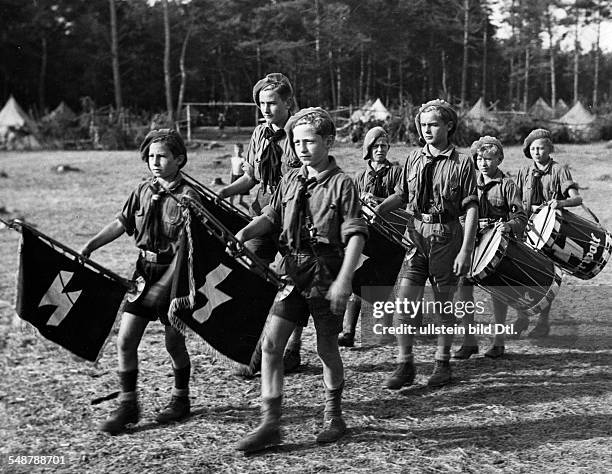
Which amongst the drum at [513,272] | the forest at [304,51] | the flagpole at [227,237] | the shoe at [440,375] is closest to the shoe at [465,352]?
the drum at [513,272]

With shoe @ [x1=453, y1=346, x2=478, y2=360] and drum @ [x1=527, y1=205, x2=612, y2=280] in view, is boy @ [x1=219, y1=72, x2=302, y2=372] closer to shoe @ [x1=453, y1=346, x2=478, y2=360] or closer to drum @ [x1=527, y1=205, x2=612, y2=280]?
shoe @ [x1=453, y1=346, x2=478, y2=360]

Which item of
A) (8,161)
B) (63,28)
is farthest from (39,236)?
(63,28)

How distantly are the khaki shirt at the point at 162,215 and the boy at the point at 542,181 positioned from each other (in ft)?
10.2

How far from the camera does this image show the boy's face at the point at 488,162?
5859 mm

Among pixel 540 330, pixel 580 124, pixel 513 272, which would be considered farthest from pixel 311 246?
pixel 580 124

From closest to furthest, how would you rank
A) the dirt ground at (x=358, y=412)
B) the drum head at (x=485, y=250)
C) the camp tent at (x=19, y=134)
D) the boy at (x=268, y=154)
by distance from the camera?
the dirt ground at (x=358, y=412) → the boy at (x=268, y=154) → the drum head at (x=485, y=250) → the camp tent at (x=19, y=134)

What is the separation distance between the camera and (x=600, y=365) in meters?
5.61

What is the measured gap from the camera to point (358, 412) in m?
4.64

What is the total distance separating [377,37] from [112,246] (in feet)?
15.9

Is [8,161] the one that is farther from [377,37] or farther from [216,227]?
[216,227]

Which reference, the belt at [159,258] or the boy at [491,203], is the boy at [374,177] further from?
the belt at [159,258]

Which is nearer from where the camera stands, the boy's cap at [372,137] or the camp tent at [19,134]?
the boy's cap at [372,137]

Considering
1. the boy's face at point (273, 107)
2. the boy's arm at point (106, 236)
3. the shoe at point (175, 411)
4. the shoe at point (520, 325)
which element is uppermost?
the boy's face at point (273, 107)

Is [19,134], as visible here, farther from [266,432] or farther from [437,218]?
[266,432]
